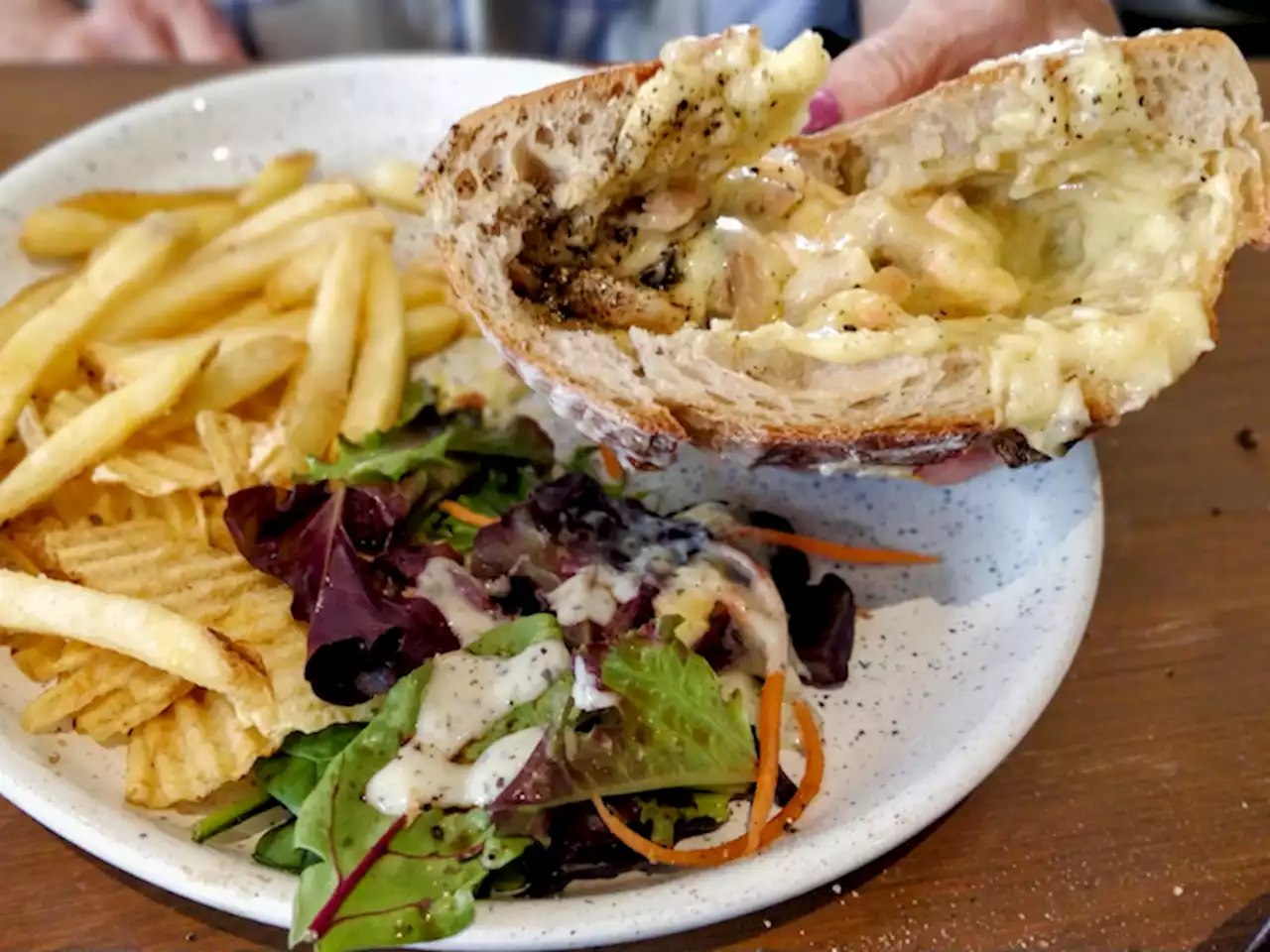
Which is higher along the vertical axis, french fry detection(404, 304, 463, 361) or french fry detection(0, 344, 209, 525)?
french fry detection(0, 344, 209, 525)

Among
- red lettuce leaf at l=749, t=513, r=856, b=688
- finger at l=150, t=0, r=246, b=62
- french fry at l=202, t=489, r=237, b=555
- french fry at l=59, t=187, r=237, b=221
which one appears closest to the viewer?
red lettuce leaf at l=749, t=513, r=856, b=688

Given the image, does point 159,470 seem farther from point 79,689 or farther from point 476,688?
point 476,688

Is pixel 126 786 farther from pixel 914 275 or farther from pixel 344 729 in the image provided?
pixel 914 275

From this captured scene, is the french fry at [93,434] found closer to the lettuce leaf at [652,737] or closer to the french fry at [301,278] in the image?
the french fry at [301,278]

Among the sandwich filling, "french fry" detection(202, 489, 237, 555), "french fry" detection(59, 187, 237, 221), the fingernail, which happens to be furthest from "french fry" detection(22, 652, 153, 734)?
the fingernail

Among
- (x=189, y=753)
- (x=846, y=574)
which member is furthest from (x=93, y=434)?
(x=846, y=574)

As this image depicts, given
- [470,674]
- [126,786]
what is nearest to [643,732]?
[470,674]

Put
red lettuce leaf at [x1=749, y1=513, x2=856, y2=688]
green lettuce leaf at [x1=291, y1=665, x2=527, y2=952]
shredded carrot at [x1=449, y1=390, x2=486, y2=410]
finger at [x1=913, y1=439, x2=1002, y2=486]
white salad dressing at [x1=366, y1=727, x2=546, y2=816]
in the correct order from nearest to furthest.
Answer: green lettuce leaf at [x1=291, y1=665, x2=527, y2=952] < white salad dressing at [x1=366, y1=727, x2=546, y2=816] < finger at [x1=913, y1=439, x2=1002, y2=486] < red lettuce leaf at [x1=749, y1=513, x2=856, y2=688] < shredded carrot at [x1=449, y1=390, x2=486, y2=410]

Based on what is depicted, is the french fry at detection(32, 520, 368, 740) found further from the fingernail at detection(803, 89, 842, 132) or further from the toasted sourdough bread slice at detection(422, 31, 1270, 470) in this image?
the fingernail at detection(803, 89, 842, 132)
